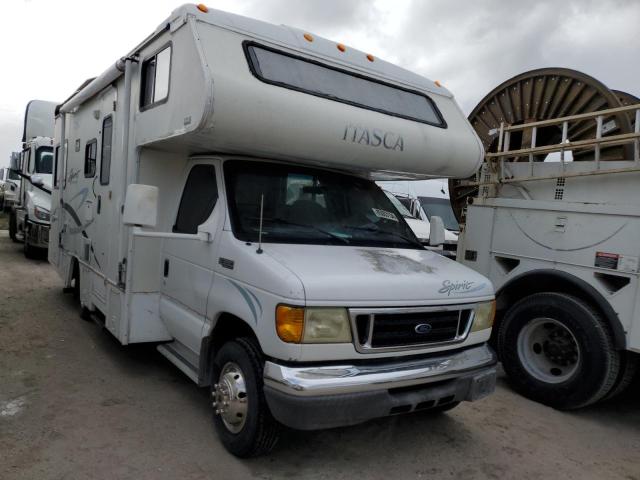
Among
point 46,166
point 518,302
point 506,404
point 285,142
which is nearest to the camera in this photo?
point 285,142

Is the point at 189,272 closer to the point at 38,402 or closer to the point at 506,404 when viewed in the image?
the point at 38,402

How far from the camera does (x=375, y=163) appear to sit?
4.08 m

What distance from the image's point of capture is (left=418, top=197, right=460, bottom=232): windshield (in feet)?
34.3

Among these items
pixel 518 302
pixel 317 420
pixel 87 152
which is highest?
pixel 87 152

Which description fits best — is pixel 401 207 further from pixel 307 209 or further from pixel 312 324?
pixel 312 324

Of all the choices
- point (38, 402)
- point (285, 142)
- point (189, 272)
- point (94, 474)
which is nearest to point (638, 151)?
point (285, 142)

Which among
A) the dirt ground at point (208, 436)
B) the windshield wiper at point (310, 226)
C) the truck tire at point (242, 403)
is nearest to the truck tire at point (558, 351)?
the dirt ground at point (208, 436)

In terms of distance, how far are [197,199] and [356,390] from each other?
2.04 metres

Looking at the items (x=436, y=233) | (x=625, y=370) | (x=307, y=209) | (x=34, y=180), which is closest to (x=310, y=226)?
(x=307, y=209)

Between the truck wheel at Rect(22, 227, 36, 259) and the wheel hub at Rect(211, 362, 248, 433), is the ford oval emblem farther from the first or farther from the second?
the truck wheel at Rect(22, 227, 36, 259)

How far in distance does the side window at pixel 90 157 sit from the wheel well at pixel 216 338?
2.89m

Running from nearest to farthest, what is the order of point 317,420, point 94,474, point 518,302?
1. point 317,420
2. point 94,474
3. point 518,302

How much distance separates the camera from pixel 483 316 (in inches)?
144

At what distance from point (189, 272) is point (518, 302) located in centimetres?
309
